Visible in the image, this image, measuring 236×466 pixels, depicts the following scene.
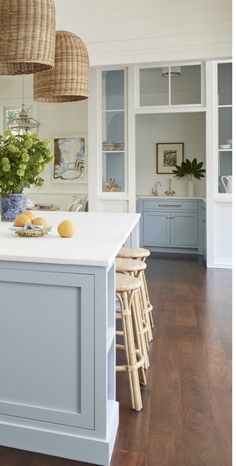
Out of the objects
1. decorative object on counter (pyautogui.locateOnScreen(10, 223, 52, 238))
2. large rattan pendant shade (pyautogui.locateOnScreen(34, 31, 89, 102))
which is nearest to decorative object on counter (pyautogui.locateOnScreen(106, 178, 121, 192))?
large rattan pendant shade (pyautogui.locateOnScreen(34, 31, 89, 102))

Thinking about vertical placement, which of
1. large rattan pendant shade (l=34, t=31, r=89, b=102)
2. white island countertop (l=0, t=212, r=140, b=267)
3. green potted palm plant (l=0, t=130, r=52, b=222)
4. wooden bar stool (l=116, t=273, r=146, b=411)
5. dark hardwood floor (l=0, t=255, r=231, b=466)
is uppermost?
large rattan pendant shade (l=34, t=31, r=89, b=102)

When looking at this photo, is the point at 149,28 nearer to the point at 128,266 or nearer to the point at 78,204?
the point at 78,204

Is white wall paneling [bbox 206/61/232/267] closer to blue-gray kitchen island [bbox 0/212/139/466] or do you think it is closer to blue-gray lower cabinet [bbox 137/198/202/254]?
blue-gray lower cabinet [bbox 137/198/202/254]

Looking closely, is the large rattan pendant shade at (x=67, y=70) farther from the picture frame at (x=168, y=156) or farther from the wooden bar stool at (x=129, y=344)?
the picture frame at (x=168, y=156)

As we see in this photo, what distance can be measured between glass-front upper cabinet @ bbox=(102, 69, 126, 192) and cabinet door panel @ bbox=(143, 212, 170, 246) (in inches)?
49.8

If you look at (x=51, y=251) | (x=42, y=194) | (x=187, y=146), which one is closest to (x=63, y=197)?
(x=42, y=194)

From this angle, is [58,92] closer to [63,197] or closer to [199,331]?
[199,331]

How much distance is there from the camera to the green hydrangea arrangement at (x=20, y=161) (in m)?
2.65

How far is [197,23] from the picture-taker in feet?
13.3

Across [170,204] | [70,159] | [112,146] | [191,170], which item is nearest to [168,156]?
[191,170]

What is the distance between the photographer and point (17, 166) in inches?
106

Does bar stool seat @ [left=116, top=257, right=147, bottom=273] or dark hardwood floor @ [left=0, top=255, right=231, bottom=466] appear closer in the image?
dark hardwood floor @ [left=0, top=255, right=231, bottom=466]

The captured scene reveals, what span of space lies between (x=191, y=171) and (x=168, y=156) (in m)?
0.60

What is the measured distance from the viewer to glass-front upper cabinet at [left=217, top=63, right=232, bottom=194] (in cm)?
530
